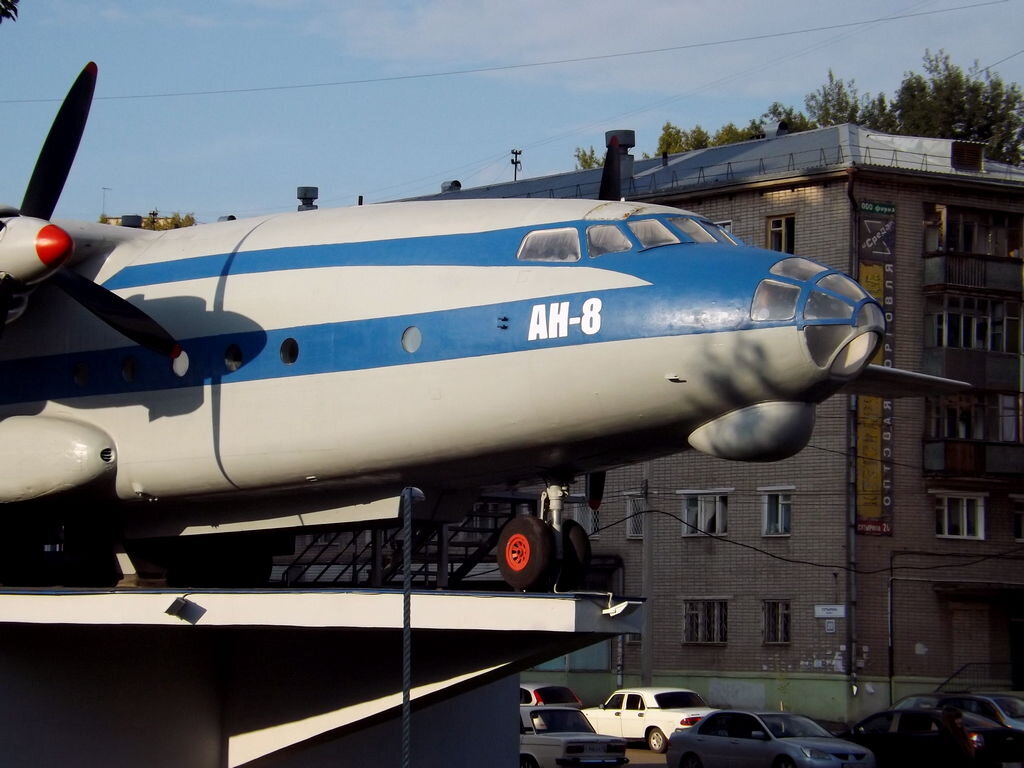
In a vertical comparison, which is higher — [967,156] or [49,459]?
[967,156]

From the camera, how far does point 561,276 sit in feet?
55.5

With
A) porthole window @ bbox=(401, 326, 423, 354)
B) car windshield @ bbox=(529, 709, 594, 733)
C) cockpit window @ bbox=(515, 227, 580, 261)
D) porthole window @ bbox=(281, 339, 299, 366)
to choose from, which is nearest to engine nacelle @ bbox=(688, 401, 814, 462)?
cockpit window @ bbox=(515, 227, 580, 261)

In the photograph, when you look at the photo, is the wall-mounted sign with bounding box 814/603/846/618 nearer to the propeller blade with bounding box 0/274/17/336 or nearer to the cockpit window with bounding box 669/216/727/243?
the cockpit window with bounding box 669/216/727/243

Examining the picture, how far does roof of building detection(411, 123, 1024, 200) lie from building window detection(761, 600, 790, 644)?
13.6 metres

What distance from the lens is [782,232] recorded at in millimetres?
48250

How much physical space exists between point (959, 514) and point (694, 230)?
3339 centimetres

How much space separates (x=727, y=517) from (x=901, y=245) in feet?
33.8

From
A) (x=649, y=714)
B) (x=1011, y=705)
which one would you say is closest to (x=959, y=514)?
(x=1011, y=705)

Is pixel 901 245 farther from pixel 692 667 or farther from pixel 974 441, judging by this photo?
pixel 692 667

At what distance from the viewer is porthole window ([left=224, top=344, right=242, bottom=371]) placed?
738 inches

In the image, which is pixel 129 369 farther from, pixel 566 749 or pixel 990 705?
pixel 990 705

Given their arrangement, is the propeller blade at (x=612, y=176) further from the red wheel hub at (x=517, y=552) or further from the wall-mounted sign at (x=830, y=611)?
the wall-mounted sign at (x=830, y=611)

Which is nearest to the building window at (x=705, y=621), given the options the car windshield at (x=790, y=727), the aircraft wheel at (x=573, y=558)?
the car windshield at (x=790, y=727)

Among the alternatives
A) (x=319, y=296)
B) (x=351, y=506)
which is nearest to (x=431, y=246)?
(x=319, y=296)
